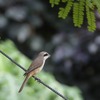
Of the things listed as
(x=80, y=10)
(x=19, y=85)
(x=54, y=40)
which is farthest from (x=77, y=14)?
(x=54, y=40)

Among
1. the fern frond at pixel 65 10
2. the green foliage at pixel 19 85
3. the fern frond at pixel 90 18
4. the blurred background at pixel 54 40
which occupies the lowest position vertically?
the blurred background at pixel 54 40

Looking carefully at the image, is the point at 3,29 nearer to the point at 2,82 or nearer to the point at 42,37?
the point at 42,37

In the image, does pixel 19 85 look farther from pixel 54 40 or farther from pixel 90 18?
pixel 90 18

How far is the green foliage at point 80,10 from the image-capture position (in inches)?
106

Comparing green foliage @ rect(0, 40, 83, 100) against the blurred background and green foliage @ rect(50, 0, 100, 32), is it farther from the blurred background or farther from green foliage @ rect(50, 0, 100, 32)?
green foliage @ rect(50, 0, 100, 32)

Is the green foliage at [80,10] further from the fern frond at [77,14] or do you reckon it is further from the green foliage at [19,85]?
the green foliage at [19,85]

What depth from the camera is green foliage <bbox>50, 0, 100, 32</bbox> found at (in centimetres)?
270

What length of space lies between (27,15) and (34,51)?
483 mm

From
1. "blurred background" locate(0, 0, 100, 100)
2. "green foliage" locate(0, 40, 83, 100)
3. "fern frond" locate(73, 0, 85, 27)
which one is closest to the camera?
"fern frond" locate(73, 0, 85, 27)

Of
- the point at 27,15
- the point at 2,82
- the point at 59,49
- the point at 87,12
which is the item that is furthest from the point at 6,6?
the point at 87,12

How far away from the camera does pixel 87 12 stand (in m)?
2.74

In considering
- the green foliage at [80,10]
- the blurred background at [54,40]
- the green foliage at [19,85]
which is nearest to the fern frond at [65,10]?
the green foliage at [80,10]

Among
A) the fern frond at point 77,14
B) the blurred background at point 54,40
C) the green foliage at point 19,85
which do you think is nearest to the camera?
the fern frond at point 77,14

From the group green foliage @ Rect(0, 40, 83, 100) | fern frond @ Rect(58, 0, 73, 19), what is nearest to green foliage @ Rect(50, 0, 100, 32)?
fern frond @ Rect(58, 0, 73, 19)
